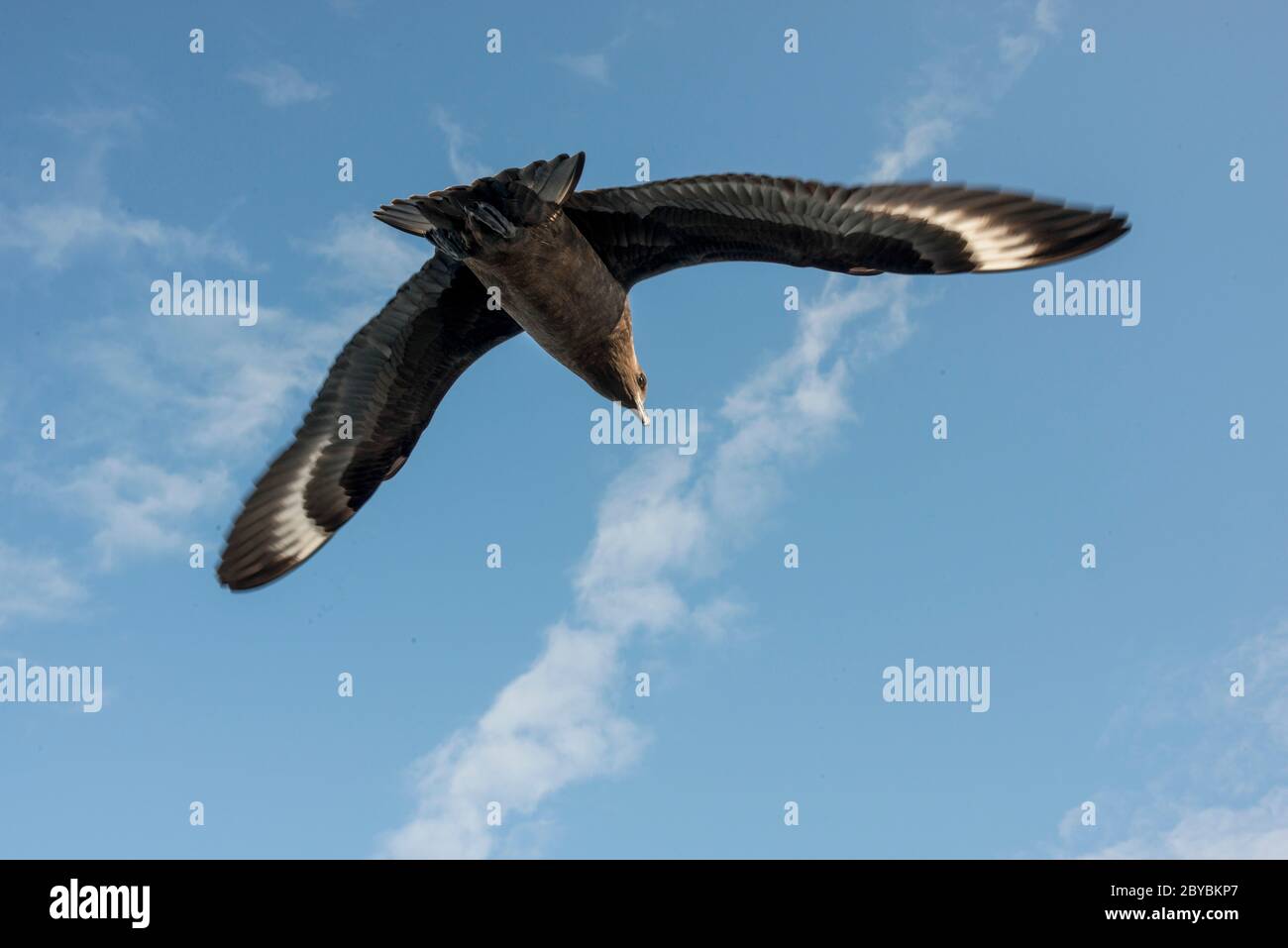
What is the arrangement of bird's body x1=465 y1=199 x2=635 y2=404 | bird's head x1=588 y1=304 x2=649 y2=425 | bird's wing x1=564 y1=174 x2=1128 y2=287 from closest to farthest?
1. bird's wing x1=564 y1=174 x2=1128 y2=287
2. bird's body x1=465 y1=199 x2=635 y2=404
3. bird's head x1=588 y1=304 x2=649 y2=425

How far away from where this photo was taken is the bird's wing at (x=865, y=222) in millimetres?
7785

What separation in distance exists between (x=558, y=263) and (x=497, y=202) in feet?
2.10

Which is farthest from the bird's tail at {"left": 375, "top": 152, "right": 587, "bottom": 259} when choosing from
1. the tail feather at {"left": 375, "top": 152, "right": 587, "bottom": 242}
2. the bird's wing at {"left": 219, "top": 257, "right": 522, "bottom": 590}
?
the bird's wing at {"left": 219, "top": 257, "right": 522, "bottom": 590}

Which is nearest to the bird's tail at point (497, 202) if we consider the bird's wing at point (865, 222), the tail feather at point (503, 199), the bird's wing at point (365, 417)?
the tail feather at point (503, 199)

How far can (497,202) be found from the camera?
8.18m

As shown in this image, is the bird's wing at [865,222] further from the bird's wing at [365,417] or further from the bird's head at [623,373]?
the bird's wing at [365,417]

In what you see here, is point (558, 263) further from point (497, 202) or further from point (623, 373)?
point (623, 373)

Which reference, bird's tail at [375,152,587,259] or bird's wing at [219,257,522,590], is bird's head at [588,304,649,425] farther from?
bird's tail at [375,152,587,259]

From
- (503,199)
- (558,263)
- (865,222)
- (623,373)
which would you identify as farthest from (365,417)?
(865,222)

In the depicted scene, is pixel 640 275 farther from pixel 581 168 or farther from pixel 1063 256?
pixel 1063 256

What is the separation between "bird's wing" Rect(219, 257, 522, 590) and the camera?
9.51 metres

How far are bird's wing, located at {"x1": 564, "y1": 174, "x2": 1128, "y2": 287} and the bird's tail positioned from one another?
428 mm

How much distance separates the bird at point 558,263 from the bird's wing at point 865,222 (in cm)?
1
